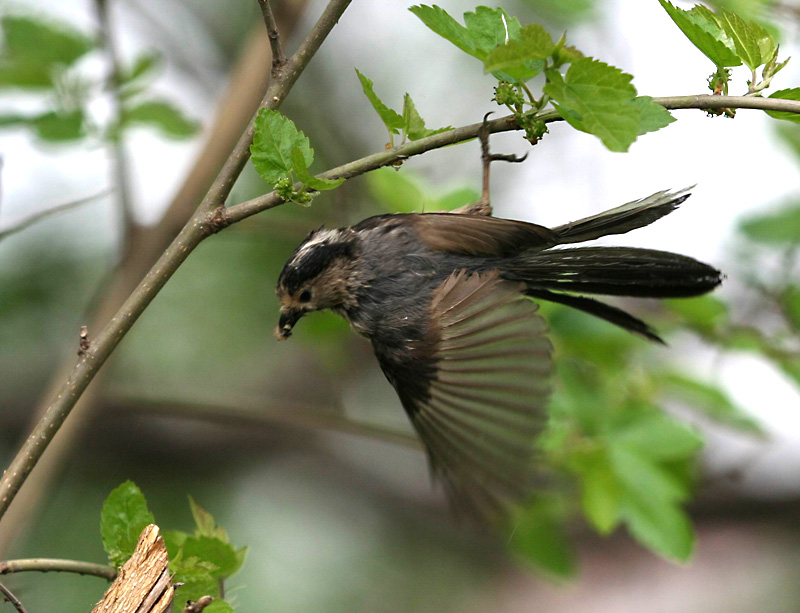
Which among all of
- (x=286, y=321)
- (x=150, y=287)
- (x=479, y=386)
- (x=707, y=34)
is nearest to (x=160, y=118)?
(x=286, y=321)

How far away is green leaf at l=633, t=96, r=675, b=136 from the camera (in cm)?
125

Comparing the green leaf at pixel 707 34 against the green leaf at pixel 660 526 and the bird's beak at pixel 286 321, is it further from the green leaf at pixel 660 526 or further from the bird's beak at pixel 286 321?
the green leaf at pixel 660 526

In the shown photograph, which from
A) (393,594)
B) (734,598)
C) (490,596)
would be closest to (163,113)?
(393,594)

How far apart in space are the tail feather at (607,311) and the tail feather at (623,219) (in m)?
0.16

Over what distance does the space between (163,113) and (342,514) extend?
9.87ft

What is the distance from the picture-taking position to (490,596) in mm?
5453

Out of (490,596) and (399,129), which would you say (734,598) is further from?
(399,129)

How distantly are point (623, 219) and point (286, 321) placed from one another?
772 mm

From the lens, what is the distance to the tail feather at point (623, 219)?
5.42ft

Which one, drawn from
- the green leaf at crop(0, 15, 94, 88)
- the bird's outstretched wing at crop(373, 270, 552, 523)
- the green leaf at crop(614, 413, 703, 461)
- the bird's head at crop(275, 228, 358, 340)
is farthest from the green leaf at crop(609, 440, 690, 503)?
the green leaf at crop(0, 15, 94, 88)

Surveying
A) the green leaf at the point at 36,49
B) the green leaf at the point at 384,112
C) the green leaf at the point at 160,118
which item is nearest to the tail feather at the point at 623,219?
the green leaf at the point at 384,112

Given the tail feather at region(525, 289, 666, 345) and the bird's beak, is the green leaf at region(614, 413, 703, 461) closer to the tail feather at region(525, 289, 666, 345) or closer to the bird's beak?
the tail feather at region(525, 289, 666, 345)

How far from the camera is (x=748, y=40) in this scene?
1.31m

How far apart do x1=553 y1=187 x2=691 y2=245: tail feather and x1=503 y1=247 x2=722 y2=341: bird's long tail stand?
39 mm
